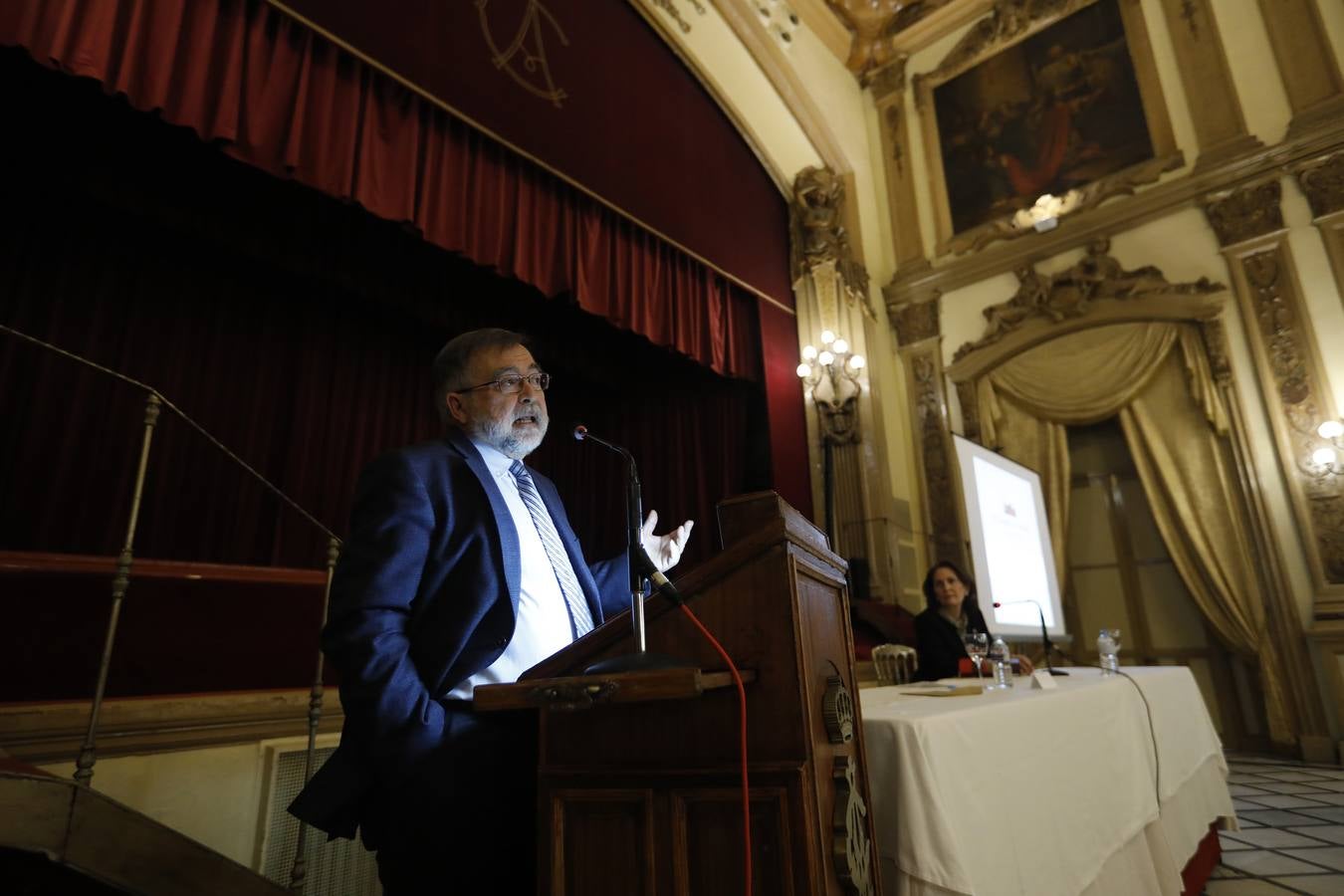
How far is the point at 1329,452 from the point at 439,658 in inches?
243

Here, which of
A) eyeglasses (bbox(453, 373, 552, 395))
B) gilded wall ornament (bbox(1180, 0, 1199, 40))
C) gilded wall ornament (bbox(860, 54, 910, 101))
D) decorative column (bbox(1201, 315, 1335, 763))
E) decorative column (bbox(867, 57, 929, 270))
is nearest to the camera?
eyeglasses (bbox(453, 373, 552, 395))

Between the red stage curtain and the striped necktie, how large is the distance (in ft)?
7.90

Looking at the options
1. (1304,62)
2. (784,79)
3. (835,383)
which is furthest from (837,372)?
(1304,62)

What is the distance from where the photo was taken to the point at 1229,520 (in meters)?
5.41

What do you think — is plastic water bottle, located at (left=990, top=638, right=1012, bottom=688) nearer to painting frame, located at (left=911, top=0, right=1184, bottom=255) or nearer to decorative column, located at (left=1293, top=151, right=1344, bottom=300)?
decorative column, located at (left=1293, top=151, right=1344, bottom=300)

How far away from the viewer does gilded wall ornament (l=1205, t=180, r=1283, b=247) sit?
546cm

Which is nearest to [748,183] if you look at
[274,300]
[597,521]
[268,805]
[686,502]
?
[686,502]

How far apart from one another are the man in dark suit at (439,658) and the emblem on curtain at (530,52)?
3409 millimetres

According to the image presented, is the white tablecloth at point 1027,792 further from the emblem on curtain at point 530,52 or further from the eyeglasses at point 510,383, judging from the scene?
the emblem on curtain at point 530,52

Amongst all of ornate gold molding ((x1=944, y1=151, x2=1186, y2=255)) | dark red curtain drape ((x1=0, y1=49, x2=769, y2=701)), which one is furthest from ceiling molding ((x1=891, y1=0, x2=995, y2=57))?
dark red curtain drape ((x1=0, y1=49, x2=769, y2=701))

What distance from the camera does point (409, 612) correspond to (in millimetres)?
1251

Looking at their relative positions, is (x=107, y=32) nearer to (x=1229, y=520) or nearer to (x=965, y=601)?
(x=965, y=601)

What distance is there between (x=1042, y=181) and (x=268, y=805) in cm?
759

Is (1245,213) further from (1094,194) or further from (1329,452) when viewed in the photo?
(1329,452)
